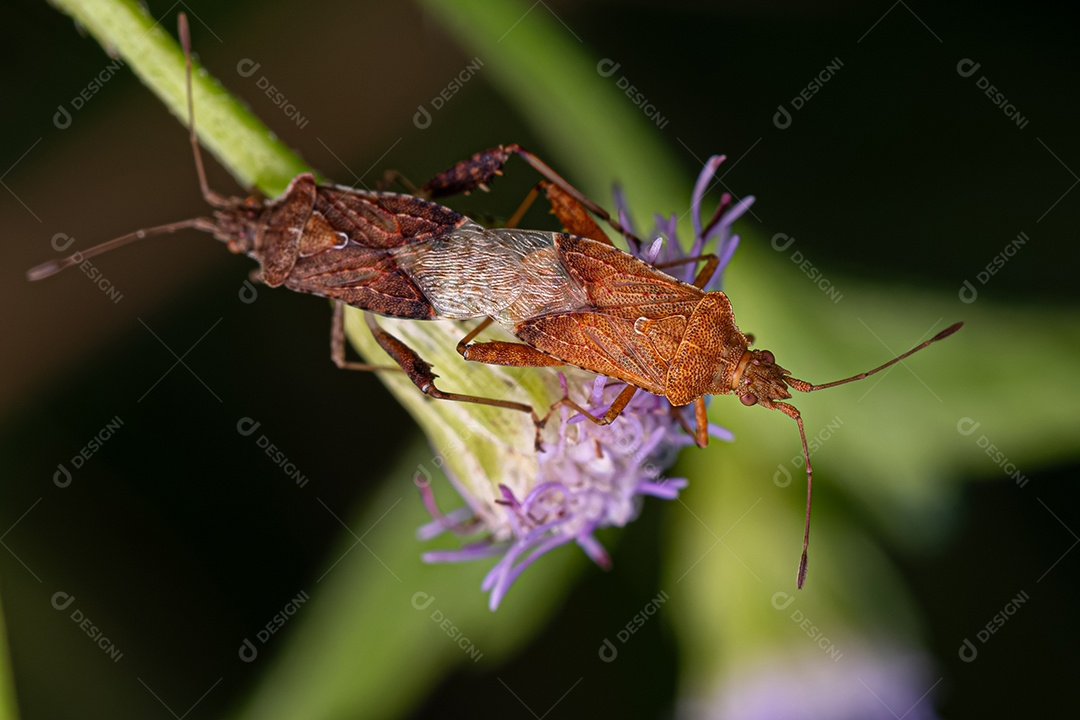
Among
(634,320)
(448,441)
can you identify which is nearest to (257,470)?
(448,441)

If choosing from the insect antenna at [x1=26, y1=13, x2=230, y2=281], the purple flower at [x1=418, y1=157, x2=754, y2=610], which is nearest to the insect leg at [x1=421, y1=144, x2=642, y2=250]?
the purple flower at [x1=418, y1=157, x2=754, y2=610]

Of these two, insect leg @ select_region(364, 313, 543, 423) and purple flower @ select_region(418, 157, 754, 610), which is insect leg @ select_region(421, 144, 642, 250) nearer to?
purple flower @ select_region(418, 157, 754, 610)

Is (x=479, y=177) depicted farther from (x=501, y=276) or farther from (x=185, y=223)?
(x=185, y=223)

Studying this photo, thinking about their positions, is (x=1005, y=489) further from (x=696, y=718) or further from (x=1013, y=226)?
(x=696, y=718)

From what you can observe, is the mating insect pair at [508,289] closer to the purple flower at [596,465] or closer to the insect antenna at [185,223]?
the insect antenna at [185,223]

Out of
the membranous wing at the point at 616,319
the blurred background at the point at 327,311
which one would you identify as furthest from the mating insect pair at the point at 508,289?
the blurred background at the point at 327,311

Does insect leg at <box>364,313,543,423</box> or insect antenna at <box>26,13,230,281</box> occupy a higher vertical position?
insect antenna at <box>26,13,230,281</box>
